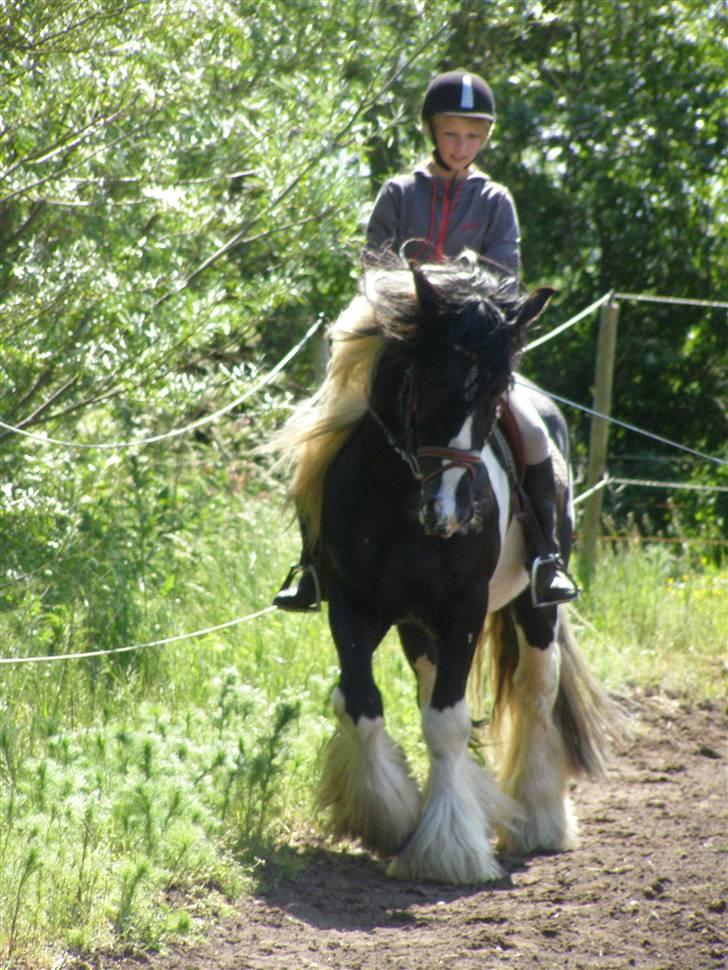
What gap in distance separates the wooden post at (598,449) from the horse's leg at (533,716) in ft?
10.2

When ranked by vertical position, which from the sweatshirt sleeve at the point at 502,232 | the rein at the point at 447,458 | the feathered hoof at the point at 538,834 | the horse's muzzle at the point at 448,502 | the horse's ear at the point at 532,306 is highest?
the sweatshirt sleeve at the point at 502,232

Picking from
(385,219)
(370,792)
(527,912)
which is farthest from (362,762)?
(385,219)

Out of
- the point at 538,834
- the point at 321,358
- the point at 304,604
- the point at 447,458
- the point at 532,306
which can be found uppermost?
the point at 321,358

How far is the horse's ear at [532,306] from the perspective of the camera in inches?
192

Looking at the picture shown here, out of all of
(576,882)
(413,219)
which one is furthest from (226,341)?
(576,882)

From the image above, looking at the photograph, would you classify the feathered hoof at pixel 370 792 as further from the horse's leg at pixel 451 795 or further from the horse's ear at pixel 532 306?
the horse's ear at pixel 532 306

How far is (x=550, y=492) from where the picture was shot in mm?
5762

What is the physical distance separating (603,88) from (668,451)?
11.3 feet

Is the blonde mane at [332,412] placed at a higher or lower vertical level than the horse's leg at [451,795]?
higher

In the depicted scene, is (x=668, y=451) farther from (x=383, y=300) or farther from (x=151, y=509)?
(x=383, y=300)

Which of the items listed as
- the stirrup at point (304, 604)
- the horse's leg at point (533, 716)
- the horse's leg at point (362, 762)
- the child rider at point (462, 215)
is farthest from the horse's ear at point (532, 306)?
the horse's leg at point (533, 716)

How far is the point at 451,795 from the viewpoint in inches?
208

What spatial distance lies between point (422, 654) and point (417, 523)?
36.3 inches

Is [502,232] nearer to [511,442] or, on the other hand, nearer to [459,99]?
[459,99]
